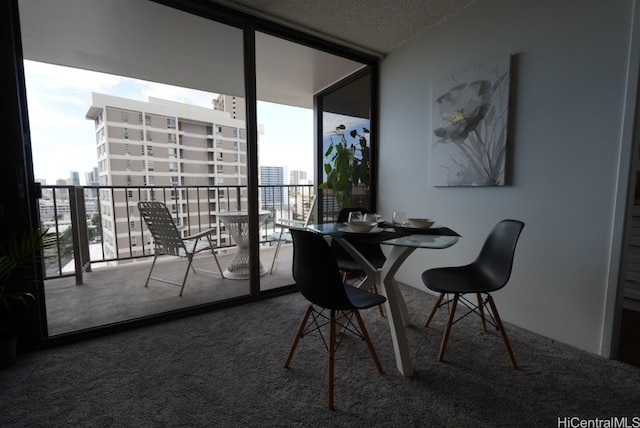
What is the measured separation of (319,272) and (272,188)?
3.63 m

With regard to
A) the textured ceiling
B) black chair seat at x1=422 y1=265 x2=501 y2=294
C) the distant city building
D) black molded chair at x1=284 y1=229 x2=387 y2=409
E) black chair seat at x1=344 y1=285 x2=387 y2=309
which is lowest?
black chair seat at x1=344 y1=285 x2=387 y2=309

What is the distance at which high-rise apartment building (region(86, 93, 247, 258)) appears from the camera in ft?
12.9

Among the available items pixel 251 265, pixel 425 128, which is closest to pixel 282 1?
pixel 425 128

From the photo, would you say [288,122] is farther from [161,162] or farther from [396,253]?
[396,253]

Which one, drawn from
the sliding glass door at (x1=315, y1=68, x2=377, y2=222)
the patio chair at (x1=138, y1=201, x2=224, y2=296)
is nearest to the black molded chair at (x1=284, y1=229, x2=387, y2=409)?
the patio chair at (x1=138, y1=201, x2=224, y2=296)

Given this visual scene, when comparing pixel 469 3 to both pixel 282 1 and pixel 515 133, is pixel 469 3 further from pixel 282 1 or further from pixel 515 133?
pixel 282 1

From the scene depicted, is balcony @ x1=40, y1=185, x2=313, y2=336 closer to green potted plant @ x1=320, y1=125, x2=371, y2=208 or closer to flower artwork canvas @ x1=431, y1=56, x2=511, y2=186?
green potted plant @ x1=320, y1=125, x2=371, y2=208

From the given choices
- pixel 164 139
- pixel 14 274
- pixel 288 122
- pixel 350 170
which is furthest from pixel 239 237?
pixel 164 139

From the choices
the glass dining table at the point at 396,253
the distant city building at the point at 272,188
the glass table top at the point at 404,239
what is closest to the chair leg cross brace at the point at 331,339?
the glass dining table at the point at 396,253

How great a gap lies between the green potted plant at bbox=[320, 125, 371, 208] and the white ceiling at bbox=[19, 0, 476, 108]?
0.99 meters

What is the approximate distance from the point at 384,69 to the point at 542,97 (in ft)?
5.55

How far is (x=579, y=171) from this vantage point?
5.61ft

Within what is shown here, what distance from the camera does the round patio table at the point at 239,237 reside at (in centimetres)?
328

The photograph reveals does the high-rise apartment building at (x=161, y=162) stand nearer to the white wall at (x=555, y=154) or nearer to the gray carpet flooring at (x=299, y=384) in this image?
the gray carpet flooring at (x=299, y=384)
